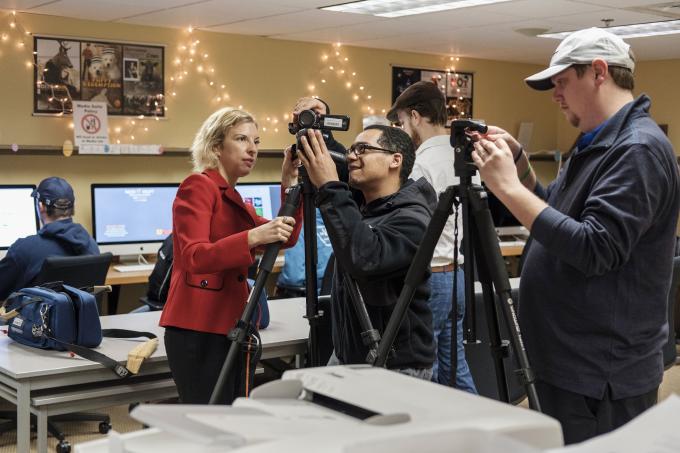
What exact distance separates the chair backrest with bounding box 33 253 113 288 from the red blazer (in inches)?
65.1

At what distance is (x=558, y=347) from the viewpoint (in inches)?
69.2

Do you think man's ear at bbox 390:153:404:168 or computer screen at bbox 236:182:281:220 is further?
computer screen at bbox 236:182:281:220

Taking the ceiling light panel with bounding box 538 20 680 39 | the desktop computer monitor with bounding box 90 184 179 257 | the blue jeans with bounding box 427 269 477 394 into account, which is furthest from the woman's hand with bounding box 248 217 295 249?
the ceiling light panel with bounding box 538 20 680 39

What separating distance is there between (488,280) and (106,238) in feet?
12.9

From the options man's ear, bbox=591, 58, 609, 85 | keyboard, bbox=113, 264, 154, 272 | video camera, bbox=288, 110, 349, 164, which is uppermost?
man's ear, bbox=591, 58, 609, 85

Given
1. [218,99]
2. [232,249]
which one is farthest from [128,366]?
[218,99]

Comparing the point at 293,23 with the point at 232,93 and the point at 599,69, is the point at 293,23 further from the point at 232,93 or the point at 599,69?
the point at 599,69

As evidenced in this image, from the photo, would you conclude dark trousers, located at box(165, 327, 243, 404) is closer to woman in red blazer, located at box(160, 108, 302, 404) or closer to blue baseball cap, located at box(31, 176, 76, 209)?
woman in red blazer, located at box(160, 108, 302, 404)

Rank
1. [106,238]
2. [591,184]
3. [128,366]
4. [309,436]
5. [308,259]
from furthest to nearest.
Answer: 1. [106,238]
2. [128,366]
3. [308,259]
4. [591,184]
5. [309,436]

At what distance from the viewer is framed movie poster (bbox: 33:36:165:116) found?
5.41m

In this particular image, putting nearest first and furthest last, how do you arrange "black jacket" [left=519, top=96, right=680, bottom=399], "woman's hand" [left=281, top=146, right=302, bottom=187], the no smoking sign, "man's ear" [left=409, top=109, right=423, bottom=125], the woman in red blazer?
"black jacket" [left=519, top=96, right=680, bottom=399] → the woman in red blazer → "woman's hand" [left=281, top=146, right=302, bottom=187] → "man's ear" [left=409, top=109, right=423, bottom=125] → the no smoking sign

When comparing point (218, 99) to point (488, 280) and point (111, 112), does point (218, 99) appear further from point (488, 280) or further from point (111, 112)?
point (488, 280)

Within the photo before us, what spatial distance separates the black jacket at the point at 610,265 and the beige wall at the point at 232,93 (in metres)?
4.30

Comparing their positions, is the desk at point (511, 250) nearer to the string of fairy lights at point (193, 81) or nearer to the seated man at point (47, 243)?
the string of fairy lights at point (193, 81)
